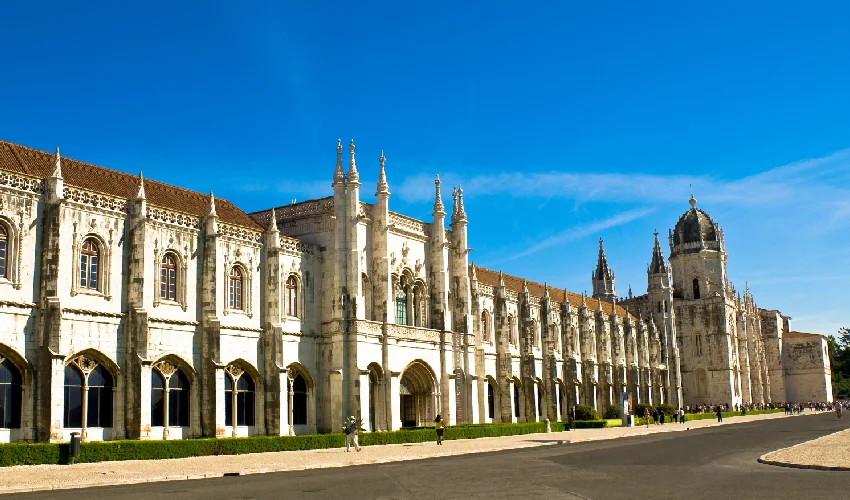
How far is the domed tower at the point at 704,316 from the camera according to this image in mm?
105375

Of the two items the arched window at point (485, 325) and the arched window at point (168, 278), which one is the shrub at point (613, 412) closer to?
the arched window at point (485, 325)

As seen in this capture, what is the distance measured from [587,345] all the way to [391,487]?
59.5 meters

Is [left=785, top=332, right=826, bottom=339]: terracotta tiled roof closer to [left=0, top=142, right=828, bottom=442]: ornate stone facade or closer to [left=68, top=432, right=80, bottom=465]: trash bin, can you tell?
[left=0, top=142, right=828, bottom=442]: ornate stone facade

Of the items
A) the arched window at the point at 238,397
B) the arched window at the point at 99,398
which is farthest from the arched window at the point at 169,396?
the arched window at the point at 238,397

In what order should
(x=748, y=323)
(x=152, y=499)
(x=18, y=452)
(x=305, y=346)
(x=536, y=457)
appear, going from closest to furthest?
(x=152, y=499) < (x=18, y=452) < (x=536, y=457) < (x=305, y=346) < (x=748, y=323)

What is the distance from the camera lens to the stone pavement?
23.8 m

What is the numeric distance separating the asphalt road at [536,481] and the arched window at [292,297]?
15.6 meters

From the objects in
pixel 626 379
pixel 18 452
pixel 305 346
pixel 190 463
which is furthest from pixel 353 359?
pixel 626 379

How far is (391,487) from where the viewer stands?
20.6 metres

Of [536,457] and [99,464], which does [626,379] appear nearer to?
[536,457]

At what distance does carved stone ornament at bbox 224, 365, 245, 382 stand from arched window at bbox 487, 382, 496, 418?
26335 millimetres

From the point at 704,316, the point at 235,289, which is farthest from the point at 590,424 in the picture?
the point at 704,316

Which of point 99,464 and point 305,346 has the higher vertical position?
point 305,346

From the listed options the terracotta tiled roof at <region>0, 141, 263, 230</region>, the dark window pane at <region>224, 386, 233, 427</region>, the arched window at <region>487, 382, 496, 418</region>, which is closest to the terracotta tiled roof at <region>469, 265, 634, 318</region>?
Result: the arched window at <region>487, 382, 496, 418</region>
